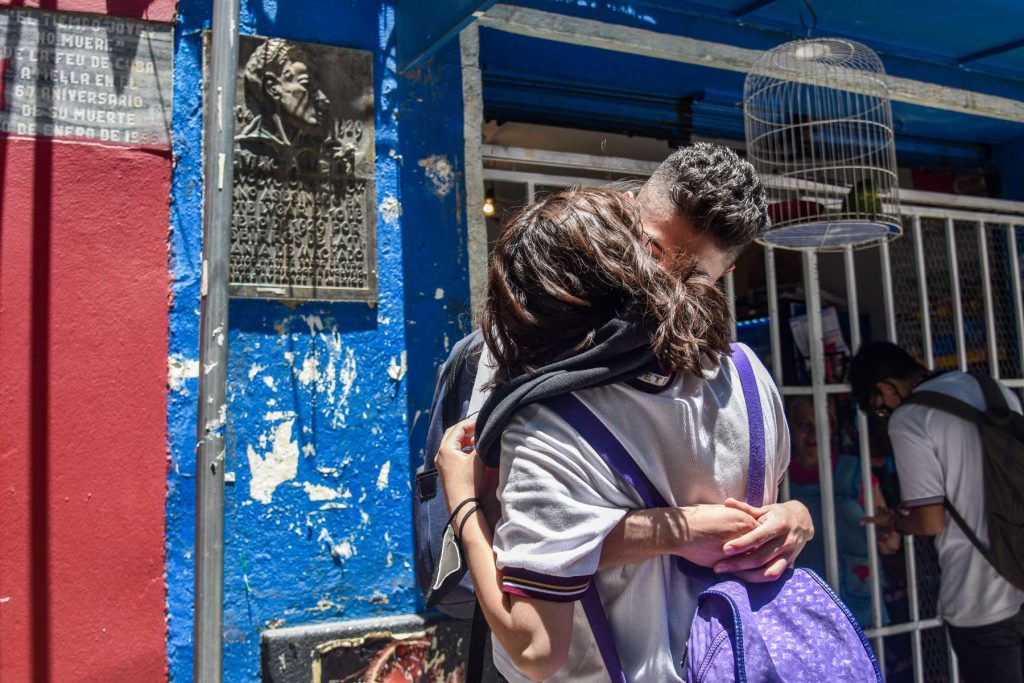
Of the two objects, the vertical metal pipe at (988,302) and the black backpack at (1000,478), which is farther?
the vertical metal pipe at (988,302)

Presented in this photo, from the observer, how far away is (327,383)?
284 centimetres

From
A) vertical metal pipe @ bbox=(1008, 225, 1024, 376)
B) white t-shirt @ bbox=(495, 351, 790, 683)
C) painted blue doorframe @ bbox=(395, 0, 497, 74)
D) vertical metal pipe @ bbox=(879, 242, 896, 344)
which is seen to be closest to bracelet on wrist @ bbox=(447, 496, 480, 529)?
white t-shirt @ bbox=(495, 351, 790, 683)

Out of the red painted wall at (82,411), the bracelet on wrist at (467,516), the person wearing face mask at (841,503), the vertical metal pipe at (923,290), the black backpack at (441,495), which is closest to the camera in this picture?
the bracelet on wrist at (467,516)

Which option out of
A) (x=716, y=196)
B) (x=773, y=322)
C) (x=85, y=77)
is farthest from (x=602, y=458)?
(x=773, y=322)

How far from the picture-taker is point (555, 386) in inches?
50.8

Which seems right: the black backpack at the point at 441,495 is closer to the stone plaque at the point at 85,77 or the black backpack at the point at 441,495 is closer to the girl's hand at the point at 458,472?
the girl's hand at the point at 458,472

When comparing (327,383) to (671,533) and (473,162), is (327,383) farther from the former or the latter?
(671,533)

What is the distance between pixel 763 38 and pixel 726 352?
287cm

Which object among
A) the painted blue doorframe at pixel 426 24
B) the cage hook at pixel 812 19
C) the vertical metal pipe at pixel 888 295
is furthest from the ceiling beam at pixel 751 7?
the painted blue doorframe at pixel 426 24

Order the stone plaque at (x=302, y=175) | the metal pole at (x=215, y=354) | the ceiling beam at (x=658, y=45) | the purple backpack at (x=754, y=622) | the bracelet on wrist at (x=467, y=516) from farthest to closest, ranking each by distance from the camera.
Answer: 1. the ceiling beam at (x=658, y=45)
2. the stone plaque at (x=302, y=175)
3. the metal pole at (x=215, y=354)
4. the bracelet on wrist at (x=467, y=516)
5. the purple backpack at (x=754, y=622)

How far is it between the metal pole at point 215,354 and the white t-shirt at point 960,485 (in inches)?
98.1

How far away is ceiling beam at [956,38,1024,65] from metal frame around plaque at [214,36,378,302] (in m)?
2.92

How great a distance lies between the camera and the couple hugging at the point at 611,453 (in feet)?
4.16

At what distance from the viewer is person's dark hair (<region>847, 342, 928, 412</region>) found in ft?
11.8
